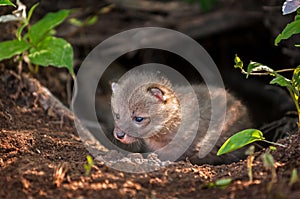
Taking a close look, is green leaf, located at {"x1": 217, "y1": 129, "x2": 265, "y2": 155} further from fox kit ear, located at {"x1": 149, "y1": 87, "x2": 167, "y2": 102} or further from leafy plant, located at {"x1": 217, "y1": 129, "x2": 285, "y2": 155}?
fox kit ear, located at {"x1": 149, "y1": 87, "x2": 167, "y2": 102}

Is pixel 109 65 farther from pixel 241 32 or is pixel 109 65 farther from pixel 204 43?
pixel 241 32

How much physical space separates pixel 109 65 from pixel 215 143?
2290 millimetres

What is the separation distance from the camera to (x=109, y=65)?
642 centimetres

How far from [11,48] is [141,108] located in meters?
1.23

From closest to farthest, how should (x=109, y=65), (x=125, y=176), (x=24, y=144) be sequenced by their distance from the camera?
(x=125, y=176)
(x=24, y=144)
(x=109, y=65)

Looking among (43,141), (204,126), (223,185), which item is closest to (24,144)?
(43,141)

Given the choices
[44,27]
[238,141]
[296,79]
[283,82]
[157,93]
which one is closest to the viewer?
[238,141]

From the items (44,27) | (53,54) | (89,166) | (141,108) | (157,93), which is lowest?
(89,166)

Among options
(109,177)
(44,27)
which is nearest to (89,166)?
(109,177)

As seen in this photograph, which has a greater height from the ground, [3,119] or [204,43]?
[204,43]

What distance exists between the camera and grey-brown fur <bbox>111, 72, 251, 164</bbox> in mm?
4234

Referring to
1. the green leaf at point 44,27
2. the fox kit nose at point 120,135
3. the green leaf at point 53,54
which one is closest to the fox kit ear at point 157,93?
the fox kit nose at point 120,135

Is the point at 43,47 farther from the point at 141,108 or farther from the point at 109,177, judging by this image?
the point at 109,177

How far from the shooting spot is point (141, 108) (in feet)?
13.9
